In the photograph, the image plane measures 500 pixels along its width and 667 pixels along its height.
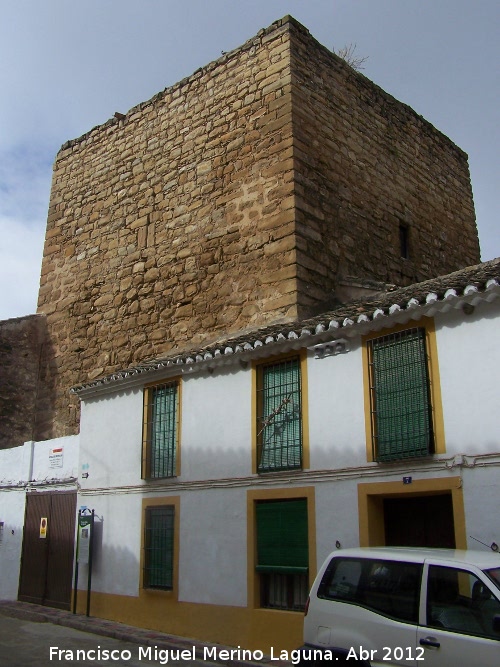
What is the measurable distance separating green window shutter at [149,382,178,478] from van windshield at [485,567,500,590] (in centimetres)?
529

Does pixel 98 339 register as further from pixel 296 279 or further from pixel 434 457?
pixel 434 457

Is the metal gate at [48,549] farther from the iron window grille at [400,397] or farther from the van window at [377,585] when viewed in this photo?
the van window at [377,585]

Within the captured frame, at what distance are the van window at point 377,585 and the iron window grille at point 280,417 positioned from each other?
2440mm

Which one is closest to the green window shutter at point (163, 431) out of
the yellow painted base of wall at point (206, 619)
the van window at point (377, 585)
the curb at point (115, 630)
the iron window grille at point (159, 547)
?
the iron window grille at point (159, 547)

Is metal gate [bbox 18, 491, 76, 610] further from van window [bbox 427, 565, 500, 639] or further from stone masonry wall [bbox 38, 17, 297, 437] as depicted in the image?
van window [bbox 427, 565, 500, 639]

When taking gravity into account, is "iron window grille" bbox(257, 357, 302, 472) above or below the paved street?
above

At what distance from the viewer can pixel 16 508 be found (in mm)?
11695

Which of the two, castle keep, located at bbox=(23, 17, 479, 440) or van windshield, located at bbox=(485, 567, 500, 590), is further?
castle keep, located at bbox=(23, 17, 479, 440)

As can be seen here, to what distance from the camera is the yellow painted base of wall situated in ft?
23.6

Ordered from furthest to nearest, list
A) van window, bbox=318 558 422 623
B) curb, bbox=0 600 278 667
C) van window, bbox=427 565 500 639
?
curb, bbox=0 600 278 667
van window, bbox=318 558 422 623
van window, bbox=427 565 500 639

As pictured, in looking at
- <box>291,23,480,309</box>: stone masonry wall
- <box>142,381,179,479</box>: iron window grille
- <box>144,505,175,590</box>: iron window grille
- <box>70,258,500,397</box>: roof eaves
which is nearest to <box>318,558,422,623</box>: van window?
<box>70,258,500,397</box>: roof eaves

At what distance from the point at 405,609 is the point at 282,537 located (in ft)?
10.0

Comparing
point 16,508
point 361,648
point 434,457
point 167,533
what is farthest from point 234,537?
point 16,508

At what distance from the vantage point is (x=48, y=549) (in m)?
10.8
